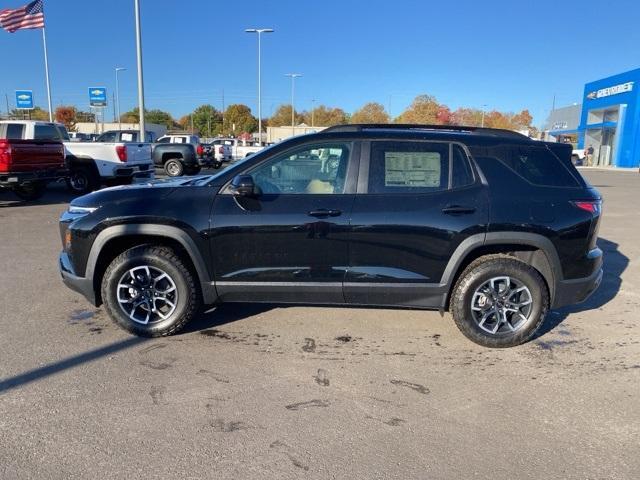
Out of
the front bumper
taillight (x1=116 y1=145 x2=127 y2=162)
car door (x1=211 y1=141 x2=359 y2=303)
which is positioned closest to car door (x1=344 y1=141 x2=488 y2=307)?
car door (x1=211 y1=141 x2=359 y2=303)

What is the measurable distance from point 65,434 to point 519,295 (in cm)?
352

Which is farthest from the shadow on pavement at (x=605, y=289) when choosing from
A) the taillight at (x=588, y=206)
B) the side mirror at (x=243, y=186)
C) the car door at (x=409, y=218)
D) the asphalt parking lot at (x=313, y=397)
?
the side mirror at (x=243, y=186)

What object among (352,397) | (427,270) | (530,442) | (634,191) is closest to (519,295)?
(427,270)

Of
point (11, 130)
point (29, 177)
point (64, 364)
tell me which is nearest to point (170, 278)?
point (64, 364)

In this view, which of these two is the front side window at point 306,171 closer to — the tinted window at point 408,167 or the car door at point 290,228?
the car door at point 290,228

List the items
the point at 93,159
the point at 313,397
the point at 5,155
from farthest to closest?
the point at 93,159 → the point at 5,155 → the point at 313,397

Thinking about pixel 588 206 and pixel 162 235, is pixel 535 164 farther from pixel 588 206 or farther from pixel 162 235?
pixel 162 235

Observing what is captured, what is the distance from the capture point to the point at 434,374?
3725 mm

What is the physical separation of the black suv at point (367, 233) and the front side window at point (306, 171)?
1cm

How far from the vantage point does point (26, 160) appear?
442 inches

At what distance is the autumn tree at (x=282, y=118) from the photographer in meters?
107

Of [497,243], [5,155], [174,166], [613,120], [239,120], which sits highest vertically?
[239,120]

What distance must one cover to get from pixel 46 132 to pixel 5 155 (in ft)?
10.8

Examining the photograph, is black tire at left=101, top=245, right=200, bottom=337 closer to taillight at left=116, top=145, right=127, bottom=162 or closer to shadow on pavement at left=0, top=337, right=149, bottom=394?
shadow on pavement at left=0, top=337, right=149, bottom=394
